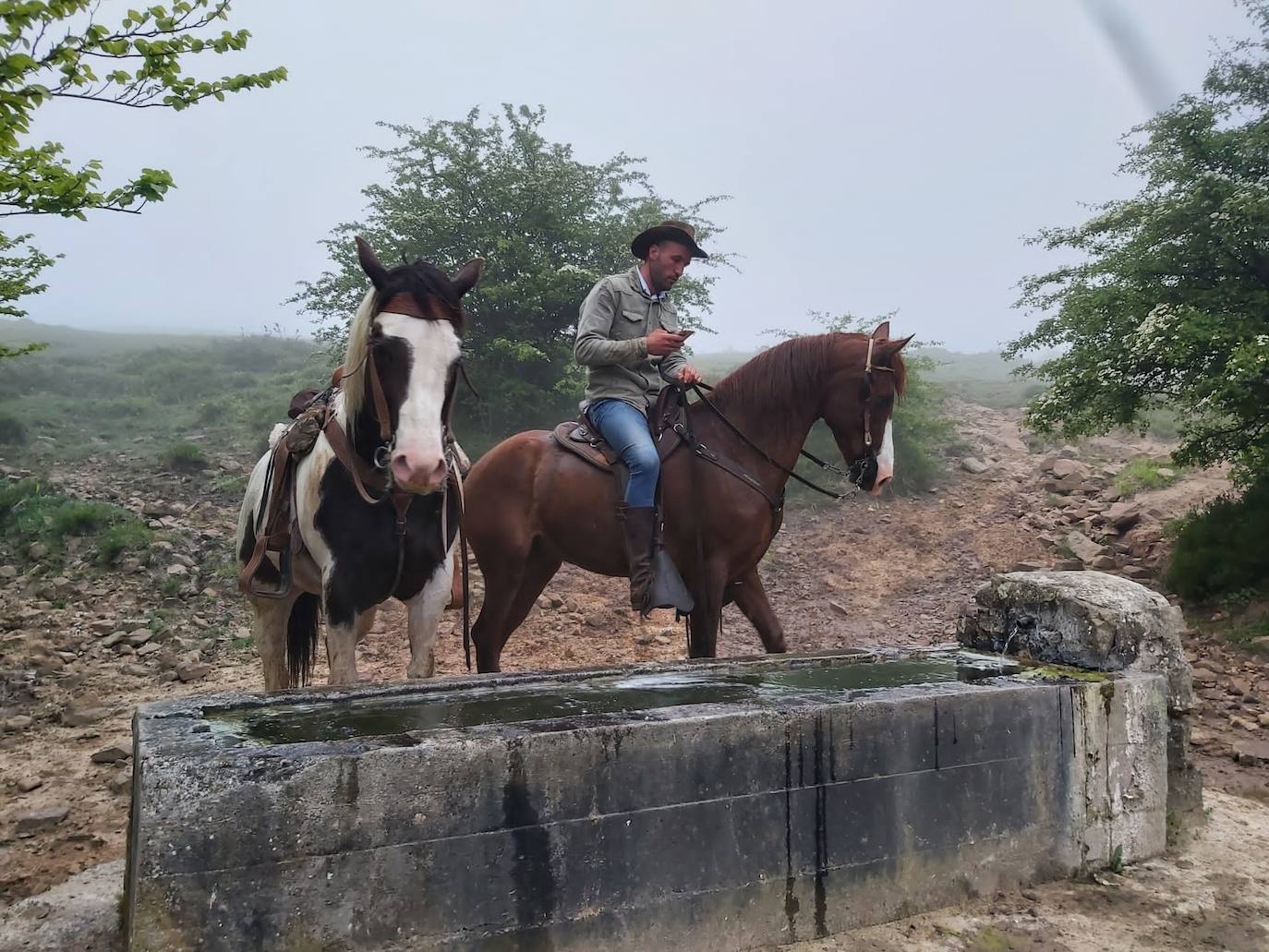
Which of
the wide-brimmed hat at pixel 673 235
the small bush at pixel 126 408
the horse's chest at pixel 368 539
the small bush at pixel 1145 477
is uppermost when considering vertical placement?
the small bush at pixel 126 408

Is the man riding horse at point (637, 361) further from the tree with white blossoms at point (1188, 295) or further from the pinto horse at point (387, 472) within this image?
the tree with white blossoms at point (1188, 295)

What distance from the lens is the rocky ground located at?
411cm

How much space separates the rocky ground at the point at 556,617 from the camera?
4.11m

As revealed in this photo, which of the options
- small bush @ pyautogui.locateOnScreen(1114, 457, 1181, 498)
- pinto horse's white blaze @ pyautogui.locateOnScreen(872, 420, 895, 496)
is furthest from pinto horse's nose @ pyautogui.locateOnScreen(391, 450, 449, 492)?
small bush @ pyautogui.locateOnScreen(1114, 457, 1181, 498)

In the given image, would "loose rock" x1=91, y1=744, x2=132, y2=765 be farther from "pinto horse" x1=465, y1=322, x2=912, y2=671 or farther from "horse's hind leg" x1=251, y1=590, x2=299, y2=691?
"pinto horse" x1=465, y1=322, x2=912, y2=671

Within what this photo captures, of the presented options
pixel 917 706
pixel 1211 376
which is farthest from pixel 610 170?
pixel 917 706

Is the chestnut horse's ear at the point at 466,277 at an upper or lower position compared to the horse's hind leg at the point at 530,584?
upper

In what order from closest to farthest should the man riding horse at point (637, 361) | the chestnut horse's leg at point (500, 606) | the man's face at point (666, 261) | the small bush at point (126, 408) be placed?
the man riding horse at point (637, 361) < the man's face at point (666, 261) < the chestnut horse's leg at point (500, 606) < the small bush at point (126, 408)

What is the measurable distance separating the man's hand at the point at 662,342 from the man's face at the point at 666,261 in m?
0.50

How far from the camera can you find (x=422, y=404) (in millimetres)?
2723

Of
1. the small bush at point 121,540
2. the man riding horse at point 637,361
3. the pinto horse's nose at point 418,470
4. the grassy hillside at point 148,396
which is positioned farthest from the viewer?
the grassy hillside at point 148,396

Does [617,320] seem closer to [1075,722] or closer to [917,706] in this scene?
[917,706]

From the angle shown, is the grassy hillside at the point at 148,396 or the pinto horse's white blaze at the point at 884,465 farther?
the grassy hillside at the point at 148,396

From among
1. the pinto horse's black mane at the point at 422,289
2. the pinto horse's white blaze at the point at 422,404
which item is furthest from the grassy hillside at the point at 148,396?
the pinto horse's white blaze at the point at 422,404
